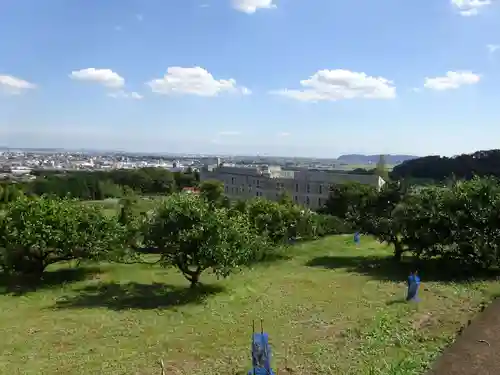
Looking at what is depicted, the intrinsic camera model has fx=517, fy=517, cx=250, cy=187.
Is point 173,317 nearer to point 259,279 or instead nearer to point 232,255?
point 232,255

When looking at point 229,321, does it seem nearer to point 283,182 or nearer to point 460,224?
point 460,224

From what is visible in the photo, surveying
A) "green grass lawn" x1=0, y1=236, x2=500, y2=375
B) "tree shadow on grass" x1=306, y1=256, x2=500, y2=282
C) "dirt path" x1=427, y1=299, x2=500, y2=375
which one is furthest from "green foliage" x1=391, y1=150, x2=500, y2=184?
"dirt path" x1=427, y1=299, x2=500, y2=375

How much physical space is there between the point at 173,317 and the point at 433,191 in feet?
43.5

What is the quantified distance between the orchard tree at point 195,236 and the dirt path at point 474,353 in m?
7.89

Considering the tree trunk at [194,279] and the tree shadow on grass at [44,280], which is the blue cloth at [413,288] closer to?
the tree trunk at [194,279]

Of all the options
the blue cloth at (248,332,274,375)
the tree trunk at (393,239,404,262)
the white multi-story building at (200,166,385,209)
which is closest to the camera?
the blue cloth at (248,332,274,375)

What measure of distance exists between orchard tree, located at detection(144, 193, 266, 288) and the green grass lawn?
1.17m

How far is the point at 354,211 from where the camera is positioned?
89.6ft

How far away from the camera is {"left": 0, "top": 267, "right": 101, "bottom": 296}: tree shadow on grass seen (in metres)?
19.3

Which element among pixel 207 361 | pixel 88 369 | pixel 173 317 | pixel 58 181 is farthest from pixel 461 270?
pixel 58 181

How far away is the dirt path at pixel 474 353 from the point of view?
10.1 metres

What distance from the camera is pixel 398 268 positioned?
2202 cm

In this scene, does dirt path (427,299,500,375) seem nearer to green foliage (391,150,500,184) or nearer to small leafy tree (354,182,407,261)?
small leafy tree (354,182,407,261)

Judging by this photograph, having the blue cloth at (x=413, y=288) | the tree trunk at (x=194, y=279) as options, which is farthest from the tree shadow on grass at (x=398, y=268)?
the tree trunk at (x=194, y=279)
